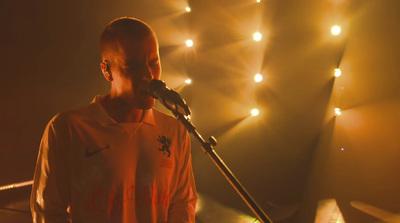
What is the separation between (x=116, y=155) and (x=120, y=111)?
0.20 metres

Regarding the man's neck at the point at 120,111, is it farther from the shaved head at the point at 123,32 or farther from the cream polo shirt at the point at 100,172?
the shaved head at the point at 123,32

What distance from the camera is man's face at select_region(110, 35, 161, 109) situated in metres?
1.22

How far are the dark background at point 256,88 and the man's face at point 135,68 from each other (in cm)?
120

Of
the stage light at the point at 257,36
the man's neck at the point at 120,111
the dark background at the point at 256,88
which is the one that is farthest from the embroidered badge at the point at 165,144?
the stage light at the point at 257,36

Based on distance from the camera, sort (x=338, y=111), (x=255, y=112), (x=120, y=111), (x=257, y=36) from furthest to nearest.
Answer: (x=255, y=112) → (x=257, y=36) → (x=338, y=111) → (x=120, y=111)

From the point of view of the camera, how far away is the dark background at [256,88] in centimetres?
195

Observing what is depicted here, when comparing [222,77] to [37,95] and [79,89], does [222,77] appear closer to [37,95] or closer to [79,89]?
[79,89]

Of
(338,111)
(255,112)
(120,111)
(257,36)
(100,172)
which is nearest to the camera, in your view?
(100,172)

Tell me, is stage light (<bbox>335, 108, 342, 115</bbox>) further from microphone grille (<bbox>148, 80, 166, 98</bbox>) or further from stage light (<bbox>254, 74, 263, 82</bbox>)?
microphone grille (<bbox>148, 80, 166, 98</bbox>)

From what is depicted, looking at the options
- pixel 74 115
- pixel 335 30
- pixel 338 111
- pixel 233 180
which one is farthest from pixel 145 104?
pixel 335 30

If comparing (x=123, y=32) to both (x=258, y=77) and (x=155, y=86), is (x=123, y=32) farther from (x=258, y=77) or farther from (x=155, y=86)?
(x=258, y=77)

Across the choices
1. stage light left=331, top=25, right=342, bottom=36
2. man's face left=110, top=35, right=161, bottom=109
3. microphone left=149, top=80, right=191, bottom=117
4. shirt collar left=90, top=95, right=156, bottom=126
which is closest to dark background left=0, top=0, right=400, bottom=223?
stage light left=331, top=25, right=342, bottom=36

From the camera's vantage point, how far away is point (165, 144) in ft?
4.48

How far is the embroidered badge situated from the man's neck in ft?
0.46
